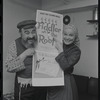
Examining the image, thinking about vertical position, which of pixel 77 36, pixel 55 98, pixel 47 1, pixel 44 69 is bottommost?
pixel 55 98

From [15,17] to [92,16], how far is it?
0.32 m

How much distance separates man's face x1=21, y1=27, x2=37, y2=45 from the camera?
53 cm

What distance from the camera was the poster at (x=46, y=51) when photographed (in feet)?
1.75

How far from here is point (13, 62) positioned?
1.71 ft

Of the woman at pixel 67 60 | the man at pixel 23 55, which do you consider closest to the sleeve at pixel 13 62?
the man at pixel 23 55

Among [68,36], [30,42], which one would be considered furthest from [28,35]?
[68,36]

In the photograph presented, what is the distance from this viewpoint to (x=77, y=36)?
59cm

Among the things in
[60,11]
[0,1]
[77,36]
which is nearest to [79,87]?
[77,36]

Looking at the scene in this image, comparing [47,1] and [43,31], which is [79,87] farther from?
[47,1]

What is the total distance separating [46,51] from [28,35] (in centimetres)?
9

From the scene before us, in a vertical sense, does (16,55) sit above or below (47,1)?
below

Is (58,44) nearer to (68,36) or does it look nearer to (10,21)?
(68,36)

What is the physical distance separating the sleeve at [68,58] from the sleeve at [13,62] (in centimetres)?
14

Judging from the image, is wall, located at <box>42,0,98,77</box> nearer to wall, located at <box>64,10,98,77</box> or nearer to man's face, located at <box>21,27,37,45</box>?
wall, located at <box>64,10,98,77</box>
